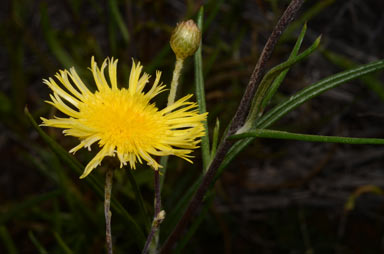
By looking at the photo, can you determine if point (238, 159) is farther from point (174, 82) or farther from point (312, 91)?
point (174, 82)

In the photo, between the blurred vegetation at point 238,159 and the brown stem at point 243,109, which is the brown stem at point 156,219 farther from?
the blurred vegetation at point 238,159

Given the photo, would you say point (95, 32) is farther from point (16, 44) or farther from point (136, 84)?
point (136, 84)

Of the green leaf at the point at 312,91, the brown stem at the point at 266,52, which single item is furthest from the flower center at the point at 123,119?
the green leaf at the point at 312,91

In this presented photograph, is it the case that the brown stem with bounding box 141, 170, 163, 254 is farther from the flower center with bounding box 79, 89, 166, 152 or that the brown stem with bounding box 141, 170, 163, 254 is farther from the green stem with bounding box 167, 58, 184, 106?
the green stem with bounding box 167, 58, 184, 106

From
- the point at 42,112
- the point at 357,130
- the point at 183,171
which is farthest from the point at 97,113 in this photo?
the point at 357,130

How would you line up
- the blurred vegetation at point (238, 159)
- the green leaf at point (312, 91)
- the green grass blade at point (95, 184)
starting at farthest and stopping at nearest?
the blurred vegetation at point (238, 159) → the green leaf at point (312, 91) → the green grass blade at point (95, 184)

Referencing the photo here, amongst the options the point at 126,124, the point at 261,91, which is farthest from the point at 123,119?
the point at 261,91

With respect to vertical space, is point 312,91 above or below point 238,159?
above
